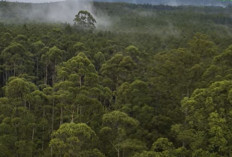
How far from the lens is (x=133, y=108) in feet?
73.5

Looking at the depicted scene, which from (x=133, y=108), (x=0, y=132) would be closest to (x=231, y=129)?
(x=133, y=108)

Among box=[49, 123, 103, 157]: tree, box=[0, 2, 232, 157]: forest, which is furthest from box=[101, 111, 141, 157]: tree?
box=[49, 123, 103, 157]: tree

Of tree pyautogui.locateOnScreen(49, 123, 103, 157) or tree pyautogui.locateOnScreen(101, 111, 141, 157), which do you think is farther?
tree pyautogui.locateOnScreen(101, 111, 141, 157)

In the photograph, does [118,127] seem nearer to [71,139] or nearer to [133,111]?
[133,111]

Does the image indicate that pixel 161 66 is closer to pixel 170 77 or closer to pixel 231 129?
pixel 170 77

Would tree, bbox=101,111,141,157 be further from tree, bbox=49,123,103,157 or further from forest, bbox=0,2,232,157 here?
tree, bbox=49,123,103,157

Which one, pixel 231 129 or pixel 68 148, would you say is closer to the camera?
pixel 231 129

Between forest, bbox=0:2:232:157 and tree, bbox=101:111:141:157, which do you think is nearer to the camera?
forest, bbox=0:2:232:157

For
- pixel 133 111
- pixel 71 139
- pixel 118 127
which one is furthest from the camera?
pixel 133 111

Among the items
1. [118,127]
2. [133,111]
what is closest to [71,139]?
[118,127]

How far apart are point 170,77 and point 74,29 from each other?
49570 mm

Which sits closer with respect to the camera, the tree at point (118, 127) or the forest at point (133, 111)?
the forest at point (133, 111)

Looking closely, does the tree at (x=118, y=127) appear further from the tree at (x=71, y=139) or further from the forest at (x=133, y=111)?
the tree at (x=71, y=139)

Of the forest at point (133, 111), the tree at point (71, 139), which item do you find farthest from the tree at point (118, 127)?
the tree at point (71, 139)
